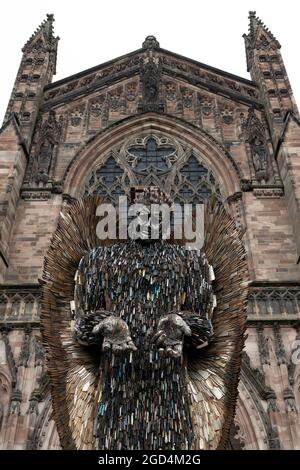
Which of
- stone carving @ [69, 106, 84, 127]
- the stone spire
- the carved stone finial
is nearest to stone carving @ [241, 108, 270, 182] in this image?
the carved stone finial

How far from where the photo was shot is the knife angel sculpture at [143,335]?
318 cm

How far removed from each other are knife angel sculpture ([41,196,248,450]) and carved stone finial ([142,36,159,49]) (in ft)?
49.4

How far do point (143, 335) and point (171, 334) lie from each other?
21cm

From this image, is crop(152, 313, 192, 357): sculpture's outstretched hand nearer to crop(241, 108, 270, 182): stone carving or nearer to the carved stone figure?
crop(241, 108, 270, 182): stone carving

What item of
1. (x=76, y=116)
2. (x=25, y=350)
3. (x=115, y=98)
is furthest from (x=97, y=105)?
(x=25, y=350)

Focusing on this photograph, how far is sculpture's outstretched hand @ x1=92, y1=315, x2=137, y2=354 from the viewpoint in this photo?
3.26 m

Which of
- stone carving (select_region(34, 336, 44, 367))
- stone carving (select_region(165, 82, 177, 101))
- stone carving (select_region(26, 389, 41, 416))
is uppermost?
stone carving (select_region(165, 82, 177, 101))

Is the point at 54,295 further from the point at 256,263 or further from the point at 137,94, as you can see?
the point at 137,94

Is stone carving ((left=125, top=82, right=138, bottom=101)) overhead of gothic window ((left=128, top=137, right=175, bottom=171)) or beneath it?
overhead

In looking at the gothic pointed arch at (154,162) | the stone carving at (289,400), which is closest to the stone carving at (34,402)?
the stone carving at (289,400)

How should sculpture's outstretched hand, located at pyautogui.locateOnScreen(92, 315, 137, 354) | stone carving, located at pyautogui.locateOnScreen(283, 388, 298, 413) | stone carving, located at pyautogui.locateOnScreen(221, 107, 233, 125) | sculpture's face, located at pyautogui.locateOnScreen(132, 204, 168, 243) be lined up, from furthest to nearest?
stone carving, located at pyautogui.locateOnScreen(221, 107, 233, 125) < stone carving, located at pyautogui.locateOnScreen(283, 388, 298, 413) < sculpture's face, located at pyautogui.locateOnScreen(132, 204, 168, 243) < sculpture's outstretched hand, located at pyautogui.locateOnScreen(92, 315, 137, 354)

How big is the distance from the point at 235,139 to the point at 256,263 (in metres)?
4.80

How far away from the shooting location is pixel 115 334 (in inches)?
130

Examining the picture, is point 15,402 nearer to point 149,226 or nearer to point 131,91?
point 149,226
